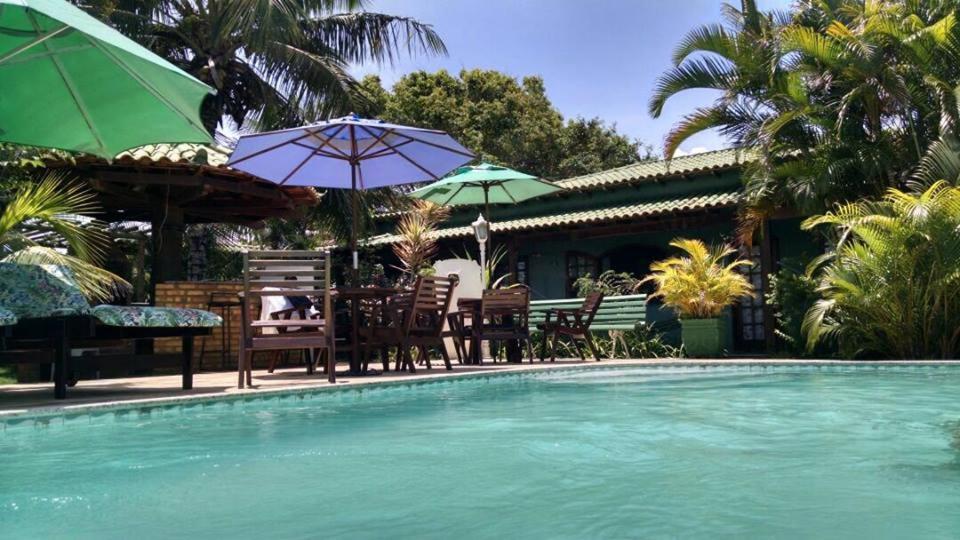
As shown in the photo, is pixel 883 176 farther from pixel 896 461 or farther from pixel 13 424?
pixel 13 424

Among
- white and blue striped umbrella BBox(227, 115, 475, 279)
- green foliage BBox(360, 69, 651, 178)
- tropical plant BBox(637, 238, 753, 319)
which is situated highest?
green foliage BBox(360, 69, 651, 178)

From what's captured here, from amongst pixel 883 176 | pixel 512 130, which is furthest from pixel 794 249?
pixel 512 130

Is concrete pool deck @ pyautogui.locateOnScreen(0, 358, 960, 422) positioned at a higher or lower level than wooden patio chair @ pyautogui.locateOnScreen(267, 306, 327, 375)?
lower

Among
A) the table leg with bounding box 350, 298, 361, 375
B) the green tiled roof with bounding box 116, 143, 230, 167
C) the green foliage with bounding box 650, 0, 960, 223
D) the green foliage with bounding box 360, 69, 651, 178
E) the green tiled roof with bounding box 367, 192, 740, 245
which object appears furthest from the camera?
the green foliage with bounding box 360, 69, 651, 178

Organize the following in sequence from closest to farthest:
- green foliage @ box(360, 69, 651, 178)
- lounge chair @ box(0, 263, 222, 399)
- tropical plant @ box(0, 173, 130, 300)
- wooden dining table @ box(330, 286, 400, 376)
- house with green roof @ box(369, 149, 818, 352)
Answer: lounge chair @ box(0, 263, 222, 399), tropical plant @ box(0, 173, 130, 300), wooden dining table @ box(330, 286, 400, 376), house with green roof @ box(369, 149, 818, 352), green foliage @ box(360, 69, 651, 178)

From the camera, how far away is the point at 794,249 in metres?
14.6

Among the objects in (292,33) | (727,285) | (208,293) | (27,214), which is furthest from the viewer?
(292,33)

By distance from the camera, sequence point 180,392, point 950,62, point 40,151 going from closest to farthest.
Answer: point 180,392
point 40,151
point 950,62

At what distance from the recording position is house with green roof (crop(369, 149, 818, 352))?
1457cm

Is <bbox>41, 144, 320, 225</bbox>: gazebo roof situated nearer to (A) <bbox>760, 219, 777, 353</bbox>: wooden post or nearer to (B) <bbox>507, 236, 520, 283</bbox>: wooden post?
(B) <bbox>507, 236, 520, 283</bbox>: wooden post

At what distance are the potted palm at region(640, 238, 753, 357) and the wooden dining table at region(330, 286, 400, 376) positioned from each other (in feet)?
17.0

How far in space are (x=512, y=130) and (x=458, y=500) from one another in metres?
26.6

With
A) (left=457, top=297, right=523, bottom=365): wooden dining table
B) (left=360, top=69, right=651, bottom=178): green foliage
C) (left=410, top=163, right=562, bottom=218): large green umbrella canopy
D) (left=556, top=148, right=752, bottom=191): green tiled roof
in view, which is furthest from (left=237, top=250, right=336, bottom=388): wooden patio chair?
(left=360, top=69, right=651, bottom=178): green foliage

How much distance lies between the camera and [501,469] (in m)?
3.69
